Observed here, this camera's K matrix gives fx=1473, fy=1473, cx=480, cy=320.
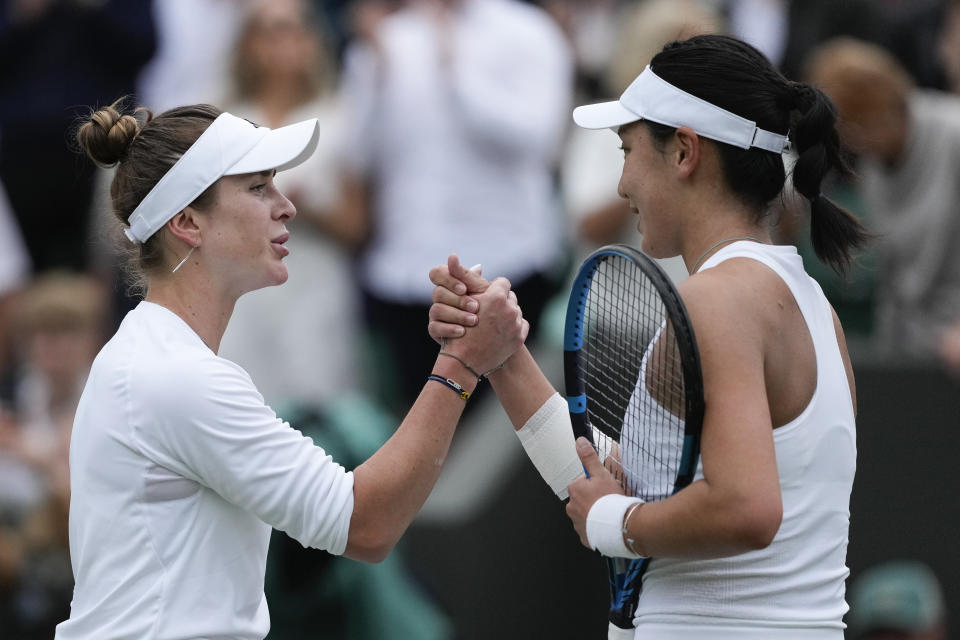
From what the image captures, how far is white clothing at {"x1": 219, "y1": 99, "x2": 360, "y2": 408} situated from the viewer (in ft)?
19.8

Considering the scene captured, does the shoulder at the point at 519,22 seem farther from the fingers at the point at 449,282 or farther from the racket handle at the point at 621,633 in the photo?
the racket handle at the point at 621,633

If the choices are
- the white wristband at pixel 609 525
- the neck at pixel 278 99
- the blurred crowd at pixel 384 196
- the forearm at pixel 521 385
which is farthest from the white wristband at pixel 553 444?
the neck at pixel 278 99

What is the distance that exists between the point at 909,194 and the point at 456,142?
1828mm

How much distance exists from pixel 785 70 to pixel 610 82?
86 centimetres

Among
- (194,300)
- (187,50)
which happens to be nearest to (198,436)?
(194,300)

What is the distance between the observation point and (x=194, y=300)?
9.28ft

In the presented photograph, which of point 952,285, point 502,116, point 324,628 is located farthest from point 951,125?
point 324,628

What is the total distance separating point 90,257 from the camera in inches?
257

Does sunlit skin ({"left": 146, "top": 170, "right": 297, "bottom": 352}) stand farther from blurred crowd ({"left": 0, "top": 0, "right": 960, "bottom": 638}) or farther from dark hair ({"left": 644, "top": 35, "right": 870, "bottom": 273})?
blurred crowd ({"left": 0, "top": 0, "right": 960, "bottom": 638})

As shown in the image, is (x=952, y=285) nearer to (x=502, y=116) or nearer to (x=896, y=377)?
(x=896, y=377)

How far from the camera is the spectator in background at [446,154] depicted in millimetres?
5891

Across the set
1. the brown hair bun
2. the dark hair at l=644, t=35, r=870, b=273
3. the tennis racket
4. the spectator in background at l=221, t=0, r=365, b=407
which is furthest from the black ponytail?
the spectator in background at l=221, t=0, r=365, b=407

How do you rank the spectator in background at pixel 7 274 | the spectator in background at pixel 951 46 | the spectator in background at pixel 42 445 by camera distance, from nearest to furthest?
the spectator in background at pixel 42 445, the spectator in background at pixel 7 274, the spectator in background at pixel 951 46

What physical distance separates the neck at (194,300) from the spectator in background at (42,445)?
2870 millimetres
